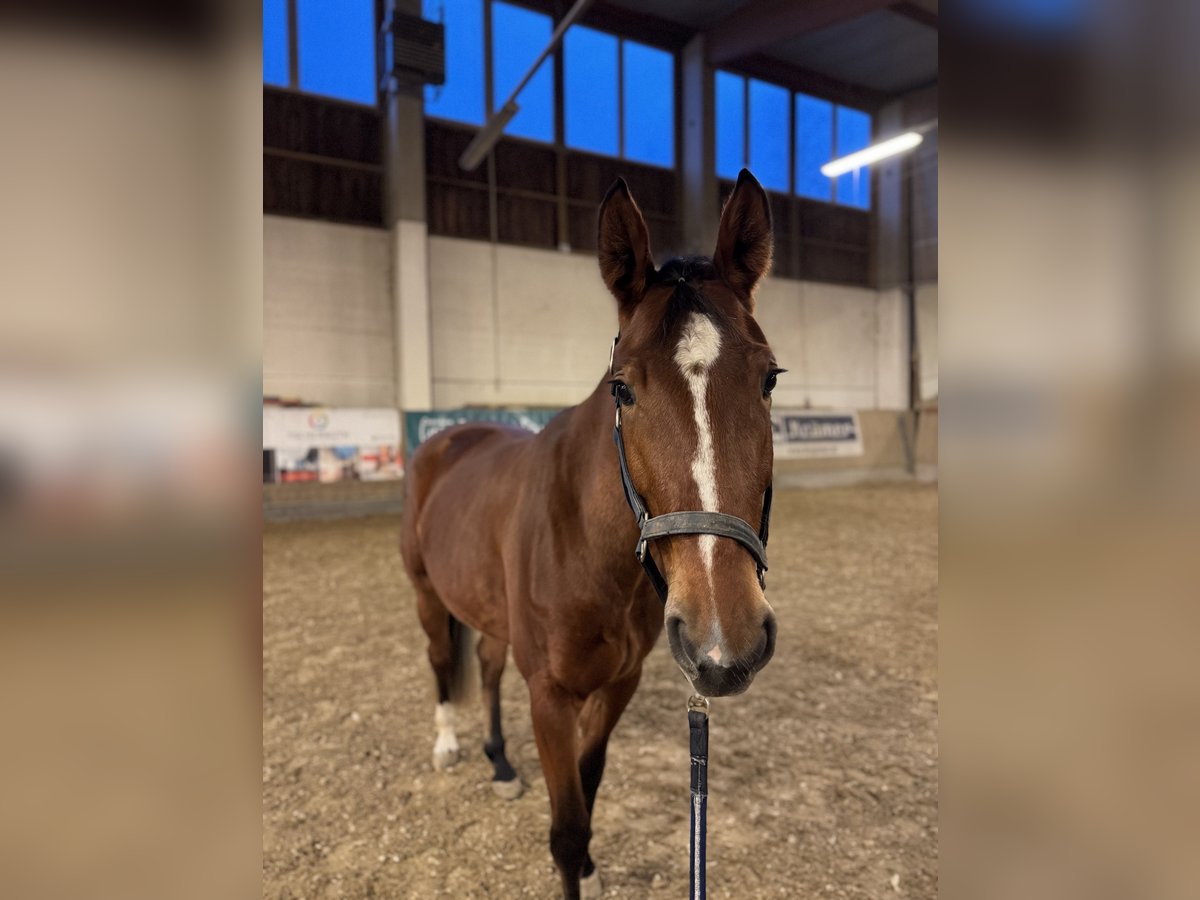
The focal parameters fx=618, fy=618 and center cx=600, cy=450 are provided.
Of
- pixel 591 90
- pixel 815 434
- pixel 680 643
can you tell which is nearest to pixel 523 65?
pixel 591 90

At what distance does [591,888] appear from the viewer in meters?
1.88

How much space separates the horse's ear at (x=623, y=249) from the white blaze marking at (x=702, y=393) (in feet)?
0.81

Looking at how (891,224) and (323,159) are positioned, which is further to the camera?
(891,224)

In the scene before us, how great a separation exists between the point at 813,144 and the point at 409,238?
9353 millimetres

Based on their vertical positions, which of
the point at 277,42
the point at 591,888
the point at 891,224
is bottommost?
the point at 591,888

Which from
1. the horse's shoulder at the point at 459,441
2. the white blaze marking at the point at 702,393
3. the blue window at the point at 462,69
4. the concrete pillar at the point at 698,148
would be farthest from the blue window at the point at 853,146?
the white blaze marking at the point at 702,393

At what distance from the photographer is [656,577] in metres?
1.21

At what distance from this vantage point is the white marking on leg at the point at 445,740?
8.54 feet

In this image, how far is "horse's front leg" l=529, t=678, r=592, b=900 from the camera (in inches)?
63.4

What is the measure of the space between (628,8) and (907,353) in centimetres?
981

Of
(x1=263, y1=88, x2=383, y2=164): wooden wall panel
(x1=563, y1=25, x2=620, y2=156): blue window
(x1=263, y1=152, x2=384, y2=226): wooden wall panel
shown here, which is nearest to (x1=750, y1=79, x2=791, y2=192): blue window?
(x1=563, y1=25, x2=620, y2=156): blue window

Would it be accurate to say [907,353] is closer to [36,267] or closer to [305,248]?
[305,248]

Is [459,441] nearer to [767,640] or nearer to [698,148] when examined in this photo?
[767,640]

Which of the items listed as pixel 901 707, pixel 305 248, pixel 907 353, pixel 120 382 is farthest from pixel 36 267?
pixel 907 353
